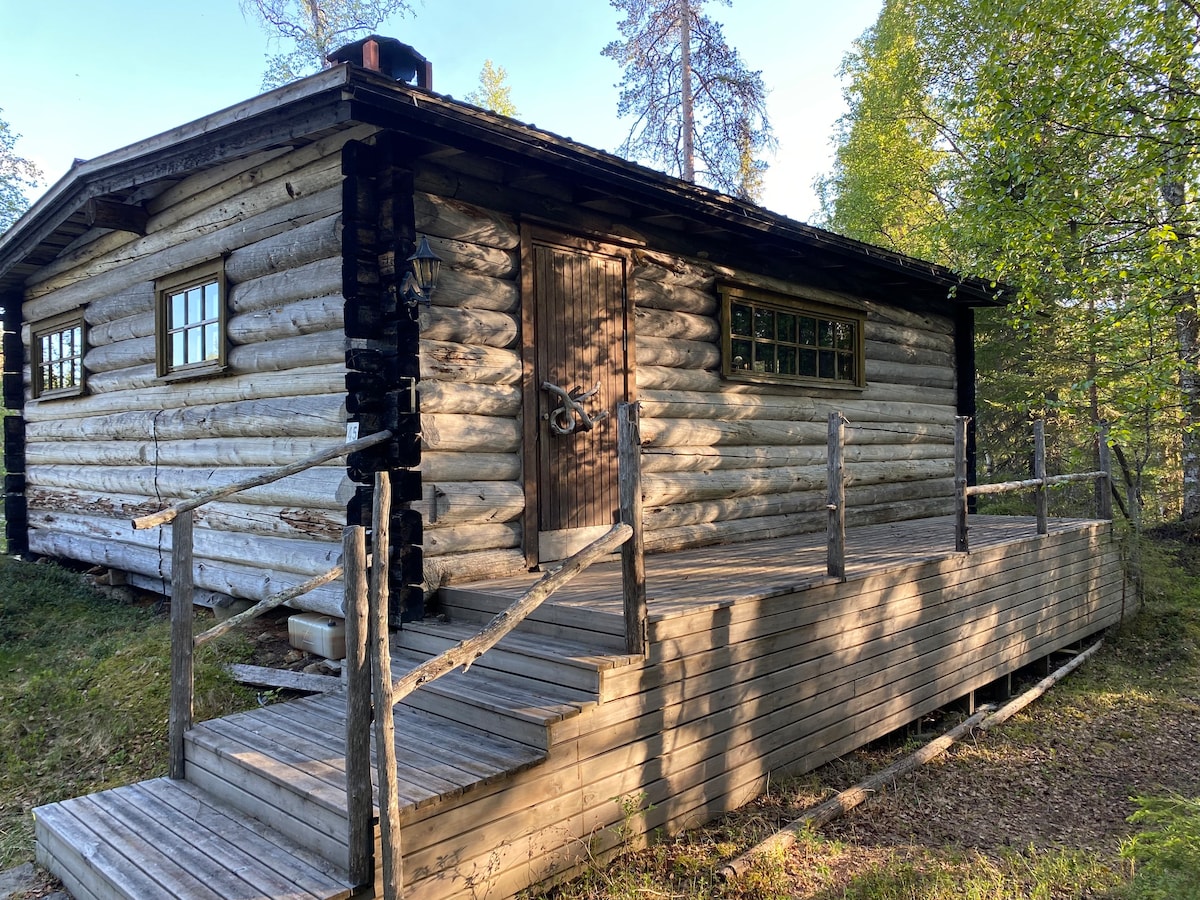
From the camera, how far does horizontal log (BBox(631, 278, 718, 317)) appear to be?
6.68m

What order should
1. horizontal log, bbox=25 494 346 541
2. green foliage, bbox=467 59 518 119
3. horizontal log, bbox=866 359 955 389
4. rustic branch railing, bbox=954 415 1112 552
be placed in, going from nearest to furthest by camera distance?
horizontal log, bbox=25 494 346 541 < rustic branch railing, bbox=954 415 1112 552 < horizontal log, bbox=866 359 955 389 < green foliage, bbox=467 59 518 119

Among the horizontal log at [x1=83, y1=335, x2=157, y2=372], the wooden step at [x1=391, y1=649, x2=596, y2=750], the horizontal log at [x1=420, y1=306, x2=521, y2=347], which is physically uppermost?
the horizontal log at [x1=83, y1=335, x2=157, y2=372]

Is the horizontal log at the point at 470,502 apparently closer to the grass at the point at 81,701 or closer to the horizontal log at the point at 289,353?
the horizontal log at the point at 289,353

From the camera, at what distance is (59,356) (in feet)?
28.7

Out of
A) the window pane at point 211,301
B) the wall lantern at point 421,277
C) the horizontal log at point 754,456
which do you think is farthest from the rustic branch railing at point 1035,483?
the window pane at point 211,301

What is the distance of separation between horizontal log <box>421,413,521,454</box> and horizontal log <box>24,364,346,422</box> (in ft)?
2.09

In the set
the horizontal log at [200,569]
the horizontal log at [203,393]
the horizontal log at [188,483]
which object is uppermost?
the horizontal log at [203,393]

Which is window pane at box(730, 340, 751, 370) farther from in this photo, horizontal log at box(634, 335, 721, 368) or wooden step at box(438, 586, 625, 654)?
wooden step at box(438, 586, 625, 654)

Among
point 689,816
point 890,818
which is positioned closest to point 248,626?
point 689,816

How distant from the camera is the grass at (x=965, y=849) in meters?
3.47

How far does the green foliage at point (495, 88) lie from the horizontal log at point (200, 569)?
18.1 metres

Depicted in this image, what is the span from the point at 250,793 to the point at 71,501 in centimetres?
664

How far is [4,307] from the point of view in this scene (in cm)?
942

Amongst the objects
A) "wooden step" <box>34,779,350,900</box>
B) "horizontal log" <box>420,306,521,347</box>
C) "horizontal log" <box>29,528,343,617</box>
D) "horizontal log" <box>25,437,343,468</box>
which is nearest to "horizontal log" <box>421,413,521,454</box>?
"horizontal log" <box>420,306,521,347</box>
